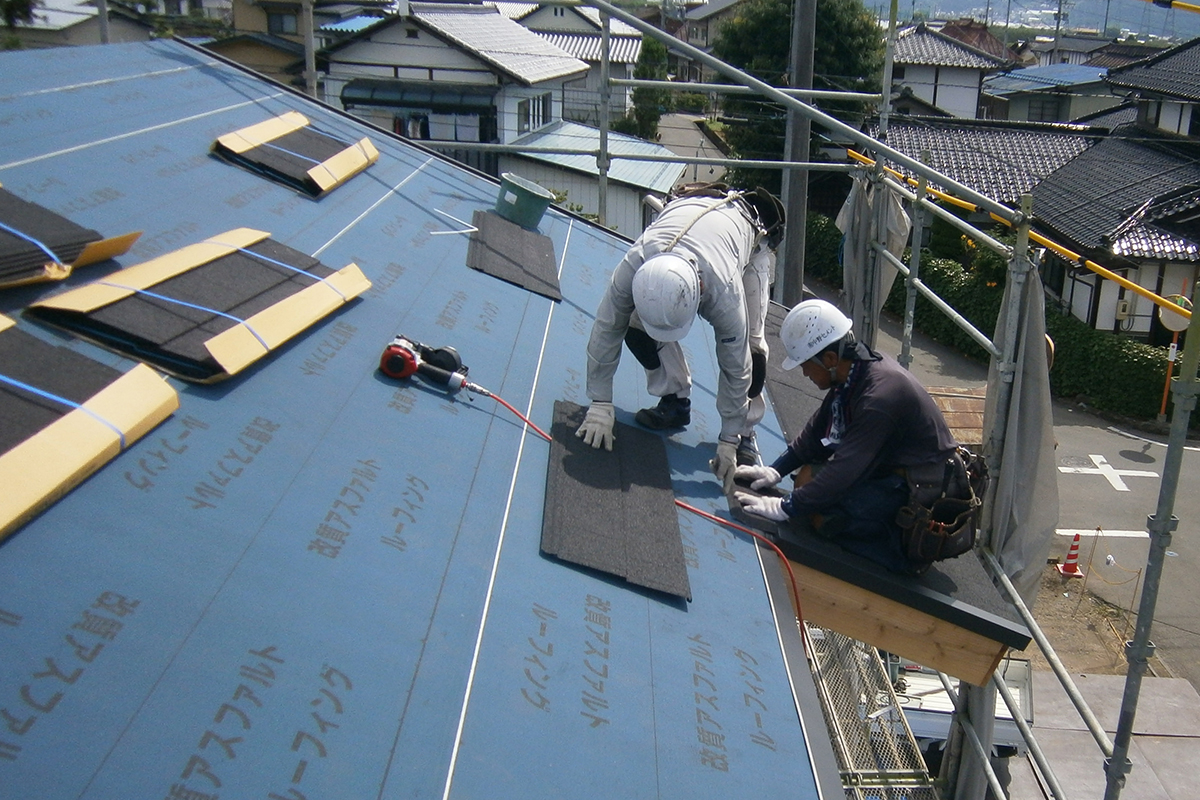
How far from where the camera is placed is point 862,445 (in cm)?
388

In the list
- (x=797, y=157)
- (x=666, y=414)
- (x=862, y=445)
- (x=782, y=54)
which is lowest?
(x=666, y=414)

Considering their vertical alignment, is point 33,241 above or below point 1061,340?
above

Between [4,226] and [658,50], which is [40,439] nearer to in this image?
[4,226]

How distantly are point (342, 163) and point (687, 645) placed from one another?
4612 millimetres

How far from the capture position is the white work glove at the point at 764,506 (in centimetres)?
416

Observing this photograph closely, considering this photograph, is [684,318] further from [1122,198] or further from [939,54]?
[939,54]

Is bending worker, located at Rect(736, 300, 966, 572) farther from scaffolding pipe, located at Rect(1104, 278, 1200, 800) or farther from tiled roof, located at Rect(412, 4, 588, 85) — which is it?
tiled roof, located at Rect(412, 4, 588, 85)

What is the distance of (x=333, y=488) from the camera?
→ 3.45 m

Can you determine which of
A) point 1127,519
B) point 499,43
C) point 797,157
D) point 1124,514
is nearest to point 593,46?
point 499,43

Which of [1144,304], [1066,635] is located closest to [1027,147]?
[1144,304]

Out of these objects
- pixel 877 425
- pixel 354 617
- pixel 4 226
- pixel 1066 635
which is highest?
pixel 4 226

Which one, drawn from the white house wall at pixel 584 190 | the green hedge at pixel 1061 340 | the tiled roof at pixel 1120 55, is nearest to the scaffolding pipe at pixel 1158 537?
the white house wall at pixel 584 190

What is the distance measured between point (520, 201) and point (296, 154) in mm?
1709

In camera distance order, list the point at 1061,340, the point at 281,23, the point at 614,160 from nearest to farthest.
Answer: the point at 614,160 < the point at 1061,340 < the point at 281,23
